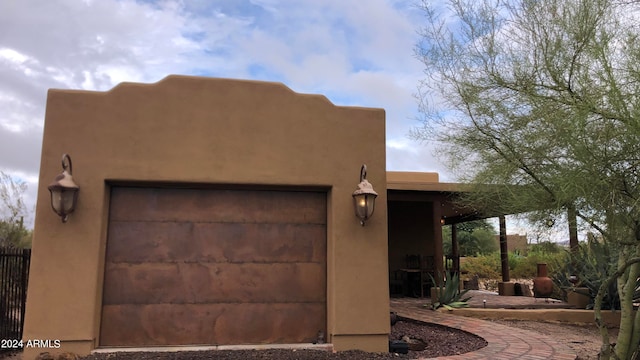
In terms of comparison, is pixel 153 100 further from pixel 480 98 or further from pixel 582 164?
pixel 582 164

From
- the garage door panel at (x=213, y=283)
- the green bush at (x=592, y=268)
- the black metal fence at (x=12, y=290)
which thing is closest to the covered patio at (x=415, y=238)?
the green bush at (x=592, y=268)

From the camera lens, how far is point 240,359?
19.9 ft

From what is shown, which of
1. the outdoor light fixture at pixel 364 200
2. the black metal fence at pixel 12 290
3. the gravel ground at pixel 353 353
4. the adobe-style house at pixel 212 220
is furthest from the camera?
the black metal fence at pixel 12 290

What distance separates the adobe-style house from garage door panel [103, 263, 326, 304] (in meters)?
0.01

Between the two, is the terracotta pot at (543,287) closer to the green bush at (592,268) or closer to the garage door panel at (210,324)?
the green bush at (592,268)

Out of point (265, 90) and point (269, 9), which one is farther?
point (269, 9)

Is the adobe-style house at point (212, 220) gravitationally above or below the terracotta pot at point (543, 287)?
above

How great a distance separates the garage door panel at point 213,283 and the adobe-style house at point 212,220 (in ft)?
0.05

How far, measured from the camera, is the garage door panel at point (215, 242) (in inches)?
263

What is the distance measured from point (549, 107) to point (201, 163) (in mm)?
4670

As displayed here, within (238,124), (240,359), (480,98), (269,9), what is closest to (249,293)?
(240,359)

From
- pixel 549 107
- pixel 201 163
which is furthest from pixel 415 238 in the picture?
pixel 201 163

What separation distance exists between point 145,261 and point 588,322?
981 cm

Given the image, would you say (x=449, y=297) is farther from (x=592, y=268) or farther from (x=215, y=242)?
(x=215, y=242)
